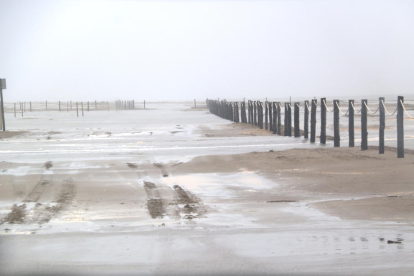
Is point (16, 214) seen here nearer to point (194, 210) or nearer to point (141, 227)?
A: point (141, 227)

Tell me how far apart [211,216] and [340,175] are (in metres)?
3.93

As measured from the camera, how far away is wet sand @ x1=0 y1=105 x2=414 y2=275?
456 cm

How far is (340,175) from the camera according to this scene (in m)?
9.43

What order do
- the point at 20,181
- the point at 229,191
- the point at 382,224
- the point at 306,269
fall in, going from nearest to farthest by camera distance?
the point at 306,269, the point at 382,224, the point at 229,191, the point at 20,181

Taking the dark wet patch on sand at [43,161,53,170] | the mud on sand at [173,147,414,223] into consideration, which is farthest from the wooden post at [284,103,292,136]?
the dark wet patch on sand at [43,161,53,170]

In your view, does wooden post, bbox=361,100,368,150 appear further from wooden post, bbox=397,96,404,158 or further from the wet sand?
wooden post, bbox=397,96,404,158

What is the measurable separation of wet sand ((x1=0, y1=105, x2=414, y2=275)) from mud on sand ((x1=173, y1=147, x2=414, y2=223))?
1.0 inches

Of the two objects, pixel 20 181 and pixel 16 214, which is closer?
pixel 16 214

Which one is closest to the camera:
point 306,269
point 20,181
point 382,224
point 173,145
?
point 306,269

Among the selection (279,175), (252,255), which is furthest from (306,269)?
(279,175)

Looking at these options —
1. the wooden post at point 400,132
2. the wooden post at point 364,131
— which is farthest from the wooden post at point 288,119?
the wooden post at point 400,132

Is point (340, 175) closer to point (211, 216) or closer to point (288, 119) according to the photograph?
point (211, 216)

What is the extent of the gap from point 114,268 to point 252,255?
4.37 feet

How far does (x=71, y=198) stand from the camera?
7828 mm
